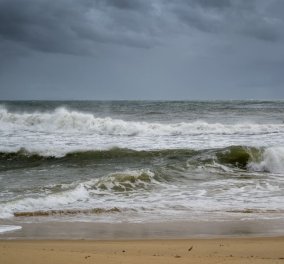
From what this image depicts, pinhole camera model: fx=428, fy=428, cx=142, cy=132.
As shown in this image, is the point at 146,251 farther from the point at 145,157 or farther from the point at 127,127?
the point at 127,127

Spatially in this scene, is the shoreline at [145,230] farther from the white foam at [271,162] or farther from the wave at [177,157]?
the wave at [177,157]

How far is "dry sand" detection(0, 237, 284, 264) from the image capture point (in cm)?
464

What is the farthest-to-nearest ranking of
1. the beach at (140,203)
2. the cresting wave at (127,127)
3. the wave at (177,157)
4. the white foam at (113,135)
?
the cresting wave at (127,127), the white foam at (113,135), the wave at (177,157), the beach at (140,203)

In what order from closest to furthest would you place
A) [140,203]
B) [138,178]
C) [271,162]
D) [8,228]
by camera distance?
[8,228] → [140,203] → [138,178] → [271,162]

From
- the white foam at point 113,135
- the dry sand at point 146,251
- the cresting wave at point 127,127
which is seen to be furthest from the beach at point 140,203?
the cresting wave at point 127,127

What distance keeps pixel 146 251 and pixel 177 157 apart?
1137 centimetres

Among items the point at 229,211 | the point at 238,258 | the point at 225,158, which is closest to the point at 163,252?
the point at 238,258

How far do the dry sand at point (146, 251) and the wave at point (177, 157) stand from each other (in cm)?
895

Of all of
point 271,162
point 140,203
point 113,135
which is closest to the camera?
point 140,203

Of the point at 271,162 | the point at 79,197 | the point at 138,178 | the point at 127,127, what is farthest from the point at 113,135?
the point at 79,197

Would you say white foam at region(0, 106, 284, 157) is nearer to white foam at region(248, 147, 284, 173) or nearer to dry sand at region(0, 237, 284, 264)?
white foam at region(248, 147, 284, 173)

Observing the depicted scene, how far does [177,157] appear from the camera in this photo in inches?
650

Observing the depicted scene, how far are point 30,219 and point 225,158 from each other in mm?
9396

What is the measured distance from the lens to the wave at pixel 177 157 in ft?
49.8
